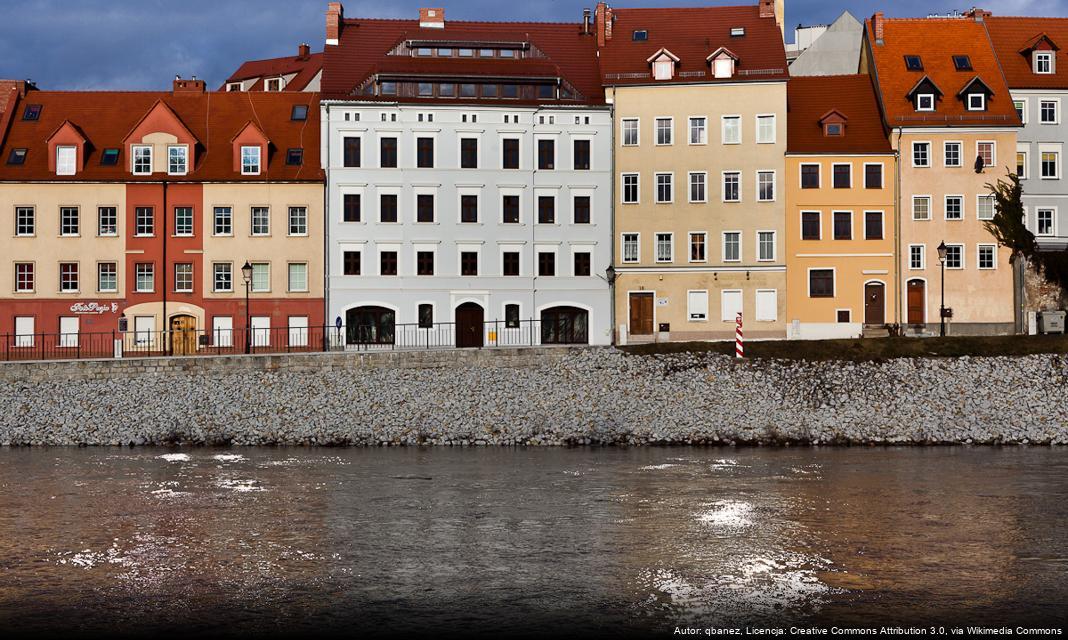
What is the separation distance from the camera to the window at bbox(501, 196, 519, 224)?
5759 cm

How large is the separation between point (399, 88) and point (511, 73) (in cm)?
543

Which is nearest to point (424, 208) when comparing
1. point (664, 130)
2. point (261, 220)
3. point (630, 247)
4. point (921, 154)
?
point (261, 220)

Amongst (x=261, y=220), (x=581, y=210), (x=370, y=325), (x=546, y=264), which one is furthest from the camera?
(x=581, y=210)

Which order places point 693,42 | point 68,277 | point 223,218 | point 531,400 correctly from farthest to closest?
point 693,42
point 223,218
point 68,277
point 531,400

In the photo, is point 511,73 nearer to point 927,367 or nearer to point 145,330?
point 145,330

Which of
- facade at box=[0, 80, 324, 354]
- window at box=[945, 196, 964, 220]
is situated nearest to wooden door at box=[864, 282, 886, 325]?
window at box=[945, 196, 964, 220]

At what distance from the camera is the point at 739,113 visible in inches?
2287

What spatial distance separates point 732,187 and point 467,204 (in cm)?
1298

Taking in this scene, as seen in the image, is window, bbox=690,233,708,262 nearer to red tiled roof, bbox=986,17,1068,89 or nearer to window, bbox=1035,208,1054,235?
window, bbox=1035,208,1054,235

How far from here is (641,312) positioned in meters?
58.2

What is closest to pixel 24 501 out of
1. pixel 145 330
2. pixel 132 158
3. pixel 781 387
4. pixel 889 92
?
pixel 781 387

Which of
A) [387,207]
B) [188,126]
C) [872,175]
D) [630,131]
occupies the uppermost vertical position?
[188,126]

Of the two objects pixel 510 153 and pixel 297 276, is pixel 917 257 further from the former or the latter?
pixel 297 276

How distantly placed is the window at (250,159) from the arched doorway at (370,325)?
27.0ft
